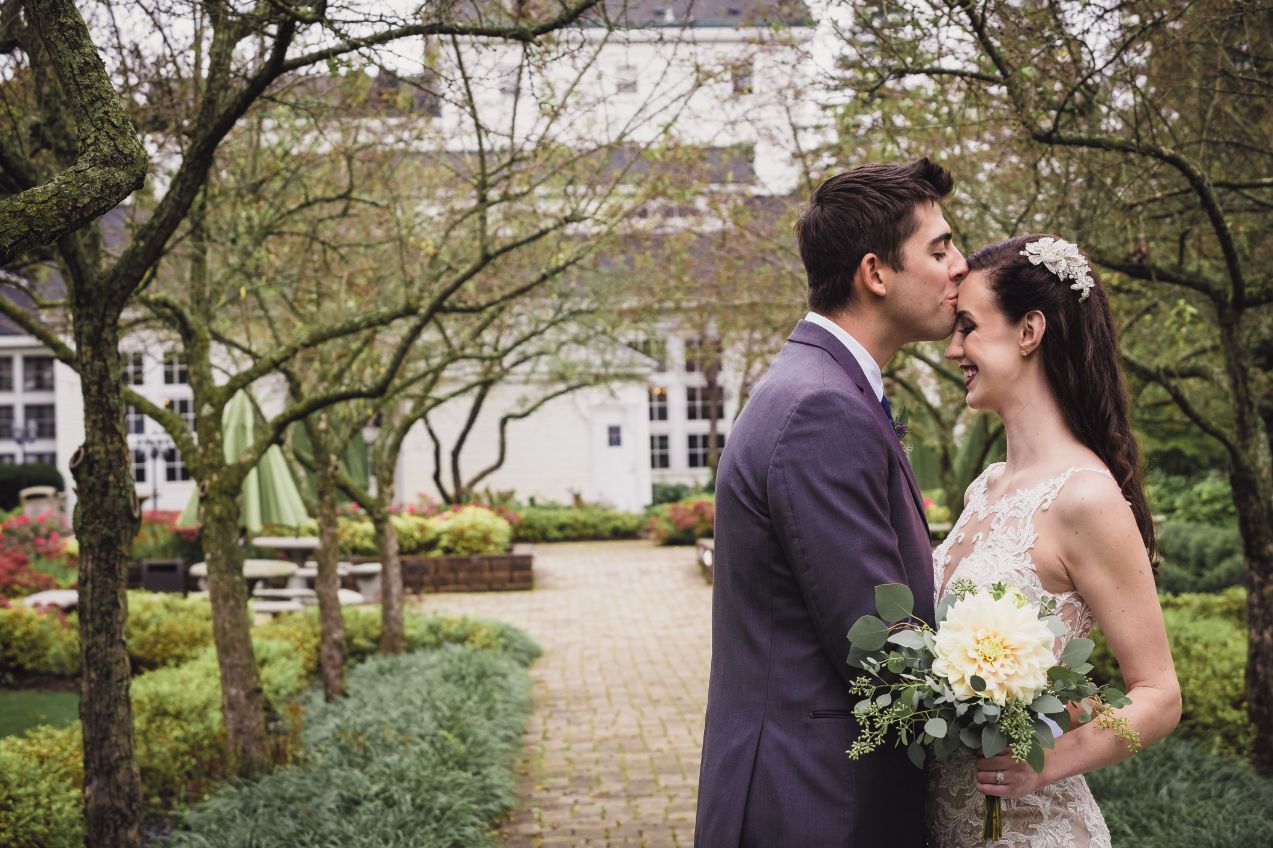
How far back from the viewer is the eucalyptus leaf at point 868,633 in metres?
2.31

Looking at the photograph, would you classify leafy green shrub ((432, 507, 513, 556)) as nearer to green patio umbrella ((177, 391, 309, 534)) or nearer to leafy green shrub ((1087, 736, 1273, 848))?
green patio umbrella ((177, 391, 309, 534))

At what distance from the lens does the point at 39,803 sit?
603 centimetres

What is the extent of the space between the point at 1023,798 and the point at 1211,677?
6.09m

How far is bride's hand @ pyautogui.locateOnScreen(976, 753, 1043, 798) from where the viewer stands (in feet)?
8.25

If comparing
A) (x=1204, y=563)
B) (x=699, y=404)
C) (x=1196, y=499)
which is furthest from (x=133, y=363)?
(x=1196, y=499)

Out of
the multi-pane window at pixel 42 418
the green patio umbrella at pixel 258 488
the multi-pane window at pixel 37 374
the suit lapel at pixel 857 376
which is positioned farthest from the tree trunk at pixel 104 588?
the multi-pane window at pixel 37 374

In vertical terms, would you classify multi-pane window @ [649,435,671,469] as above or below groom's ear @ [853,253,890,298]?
above

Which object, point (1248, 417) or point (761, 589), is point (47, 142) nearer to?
point (761, 589)

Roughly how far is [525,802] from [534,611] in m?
9.65

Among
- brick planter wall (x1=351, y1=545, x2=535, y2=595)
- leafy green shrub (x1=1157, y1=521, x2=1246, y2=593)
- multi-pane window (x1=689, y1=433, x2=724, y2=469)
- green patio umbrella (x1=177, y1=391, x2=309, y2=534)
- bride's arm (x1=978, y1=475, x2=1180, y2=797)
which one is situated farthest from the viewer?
multi-pane window (x1=689, y1=433, x2=724, y2=469)

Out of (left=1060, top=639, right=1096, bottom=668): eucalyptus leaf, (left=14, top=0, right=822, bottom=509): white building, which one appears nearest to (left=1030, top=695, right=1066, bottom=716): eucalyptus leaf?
(left=1060, top=639, right=1096, bottom=668): eucalyptus leaf

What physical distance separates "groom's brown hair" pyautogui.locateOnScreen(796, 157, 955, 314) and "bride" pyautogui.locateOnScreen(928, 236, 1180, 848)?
33 centimetres

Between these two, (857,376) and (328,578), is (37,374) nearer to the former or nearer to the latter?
(328,578)

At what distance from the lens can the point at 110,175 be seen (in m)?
3.03
